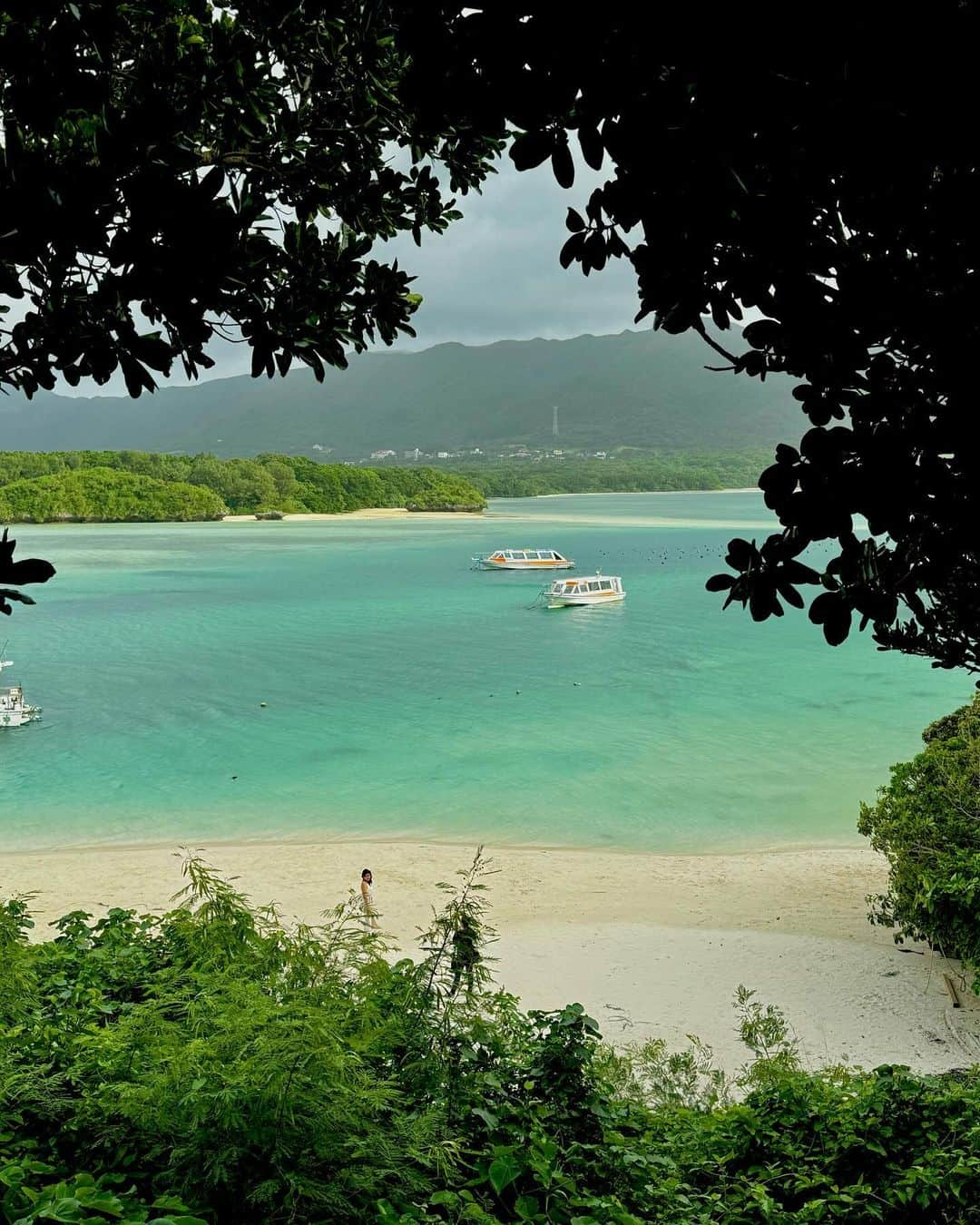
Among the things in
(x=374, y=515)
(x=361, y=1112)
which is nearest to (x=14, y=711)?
(x=361, y=1112)

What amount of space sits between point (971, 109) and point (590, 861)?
13223 millimetres

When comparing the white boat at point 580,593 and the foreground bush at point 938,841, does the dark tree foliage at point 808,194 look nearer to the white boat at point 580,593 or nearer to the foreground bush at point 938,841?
the foreground bush at point 938,841

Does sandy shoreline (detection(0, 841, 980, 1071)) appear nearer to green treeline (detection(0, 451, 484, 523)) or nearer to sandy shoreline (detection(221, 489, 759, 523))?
green treeline (detection(0, 451, 484, 523))

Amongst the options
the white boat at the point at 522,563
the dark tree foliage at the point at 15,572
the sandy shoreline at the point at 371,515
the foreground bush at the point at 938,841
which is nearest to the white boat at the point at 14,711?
the foreground bush at the point at 938,841

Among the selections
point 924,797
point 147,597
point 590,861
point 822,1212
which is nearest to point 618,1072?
point 822,1212

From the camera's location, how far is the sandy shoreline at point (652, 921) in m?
8.25

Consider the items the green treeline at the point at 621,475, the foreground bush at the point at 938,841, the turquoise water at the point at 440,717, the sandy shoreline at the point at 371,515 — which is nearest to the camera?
the foreground bush at the point at 938,841

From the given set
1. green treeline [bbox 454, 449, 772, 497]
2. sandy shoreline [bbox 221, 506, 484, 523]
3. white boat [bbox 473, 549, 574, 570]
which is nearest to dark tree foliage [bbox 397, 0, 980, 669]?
white boat [bbox 473, 549, 574, 570]

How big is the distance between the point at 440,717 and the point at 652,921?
40.2 ft

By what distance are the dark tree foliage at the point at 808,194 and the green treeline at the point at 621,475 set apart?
449 ft

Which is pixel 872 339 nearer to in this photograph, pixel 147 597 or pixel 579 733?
pixel 579 733

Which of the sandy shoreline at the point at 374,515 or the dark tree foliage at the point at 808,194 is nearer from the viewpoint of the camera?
the dark tree foliage at the point at 808,194

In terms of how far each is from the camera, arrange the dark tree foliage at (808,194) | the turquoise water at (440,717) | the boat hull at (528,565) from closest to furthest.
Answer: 1. the dark tree foliage at (808,194)
2. the turquoise water at (440,717)
3. the boat hull at (528,565)

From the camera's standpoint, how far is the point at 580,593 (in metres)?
41.8
